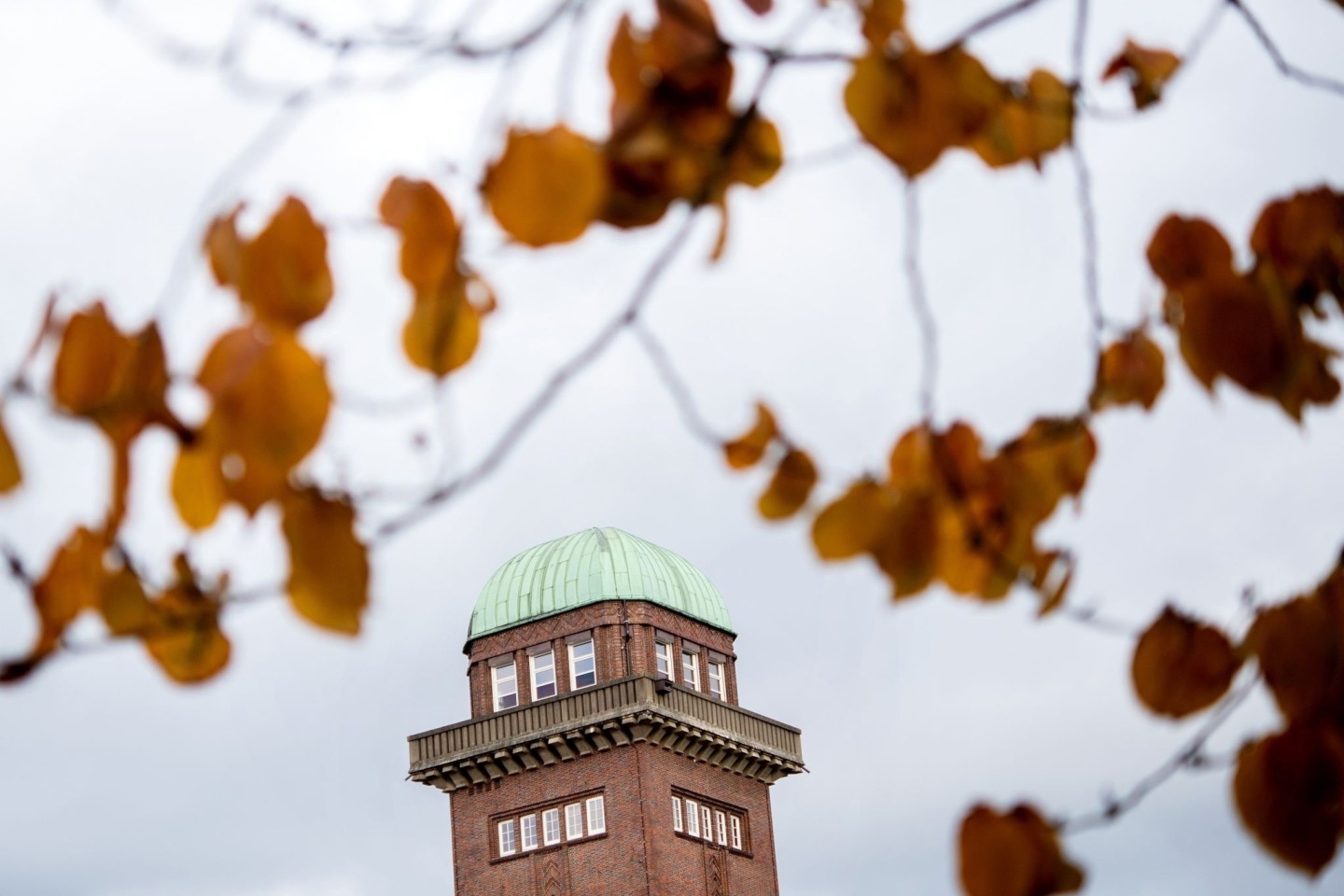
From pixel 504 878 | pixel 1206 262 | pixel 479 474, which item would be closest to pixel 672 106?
pixel 479 474

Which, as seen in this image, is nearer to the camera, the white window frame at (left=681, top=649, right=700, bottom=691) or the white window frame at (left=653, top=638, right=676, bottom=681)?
the white window frame at (left=653, top=638, right=676, bottom=681)

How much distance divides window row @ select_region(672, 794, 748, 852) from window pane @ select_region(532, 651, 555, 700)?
3908mm

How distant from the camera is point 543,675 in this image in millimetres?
39281

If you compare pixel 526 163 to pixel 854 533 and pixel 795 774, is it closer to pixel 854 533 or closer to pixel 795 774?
pixel 854 533

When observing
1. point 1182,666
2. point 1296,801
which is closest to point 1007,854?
point 1296,801

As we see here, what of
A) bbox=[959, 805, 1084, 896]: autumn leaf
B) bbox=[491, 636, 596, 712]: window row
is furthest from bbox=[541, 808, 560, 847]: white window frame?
bbox=[959, 805, 1084, 896]: autumn leaf

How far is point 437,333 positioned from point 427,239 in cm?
13

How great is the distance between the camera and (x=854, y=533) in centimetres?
271

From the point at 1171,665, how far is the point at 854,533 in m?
0.65

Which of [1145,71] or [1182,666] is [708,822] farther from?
[1182,666]

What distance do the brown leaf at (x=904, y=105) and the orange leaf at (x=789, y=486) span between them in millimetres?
631

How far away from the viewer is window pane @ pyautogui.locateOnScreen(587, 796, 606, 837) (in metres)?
37.6

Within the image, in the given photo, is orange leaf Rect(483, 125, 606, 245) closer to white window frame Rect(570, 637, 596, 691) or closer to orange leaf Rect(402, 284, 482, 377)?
orange leaf Rect(402, 284, 482, 377)

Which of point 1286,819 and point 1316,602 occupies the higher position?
point 1316,602
